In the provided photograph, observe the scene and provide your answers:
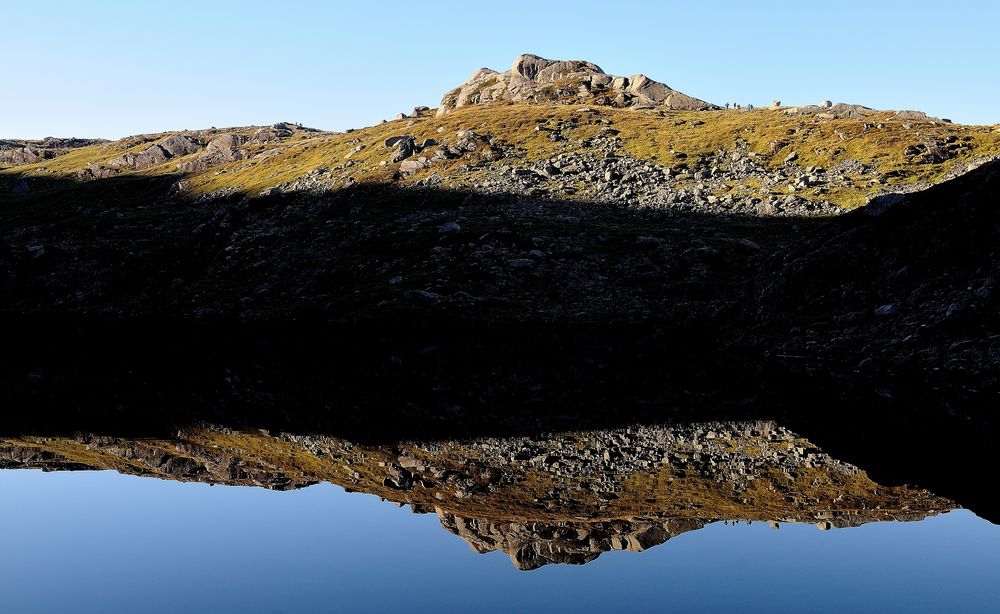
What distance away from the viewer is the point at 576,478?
2331cm

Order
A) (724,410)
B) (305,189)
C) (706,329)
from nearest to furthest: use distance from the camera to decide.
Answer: (724,410), (706,329), (305,189)

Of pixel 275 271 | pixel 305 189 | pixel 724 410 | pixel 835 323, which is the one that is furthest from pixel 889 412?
pixel 305 189

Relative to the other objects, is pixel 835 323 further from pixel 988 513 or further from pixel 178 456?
pixel 178 456

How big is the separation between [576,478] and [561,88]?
11422 centimetres

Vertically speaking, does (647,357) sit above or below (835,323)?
below

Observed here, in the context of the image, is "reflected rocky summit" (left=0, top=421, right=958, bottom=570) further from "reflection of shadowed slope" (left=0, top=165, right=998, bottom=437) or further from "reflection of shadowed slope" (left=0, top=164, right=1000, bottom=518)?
"reflection of shadowed slope" (left=0, top=165, right=998, bottom=437)

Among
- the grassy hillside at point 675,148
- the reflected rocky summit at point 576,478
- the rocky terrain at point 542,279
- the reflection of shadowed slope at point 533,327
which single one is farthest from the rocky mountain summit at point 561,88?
the reflected rocky summit at point 576,478

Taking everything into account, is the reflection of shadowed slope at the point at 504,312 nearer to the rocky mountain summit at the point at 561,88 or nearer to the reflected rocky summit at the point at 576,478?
the reflected rocky summit at the point at 576,478

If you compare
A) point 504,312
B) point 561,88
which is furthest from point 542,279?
point 561,88

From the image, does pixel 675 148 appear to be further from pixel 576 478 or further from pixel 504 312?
pixel 576 478

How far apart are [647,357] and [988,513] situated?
20.9m

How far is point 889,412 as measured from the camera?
75.2 feet

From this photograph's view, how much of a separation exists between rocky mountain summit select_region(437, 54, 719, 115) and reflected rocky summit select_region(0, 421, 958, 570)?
9146 cm

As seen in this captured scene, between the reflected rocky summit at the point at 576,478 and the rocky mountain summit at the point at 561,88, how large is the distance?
9146cm
